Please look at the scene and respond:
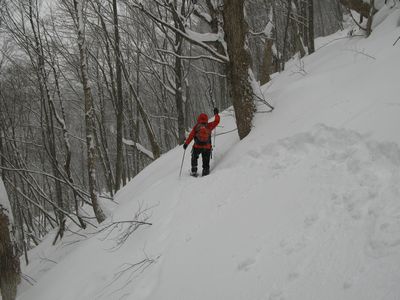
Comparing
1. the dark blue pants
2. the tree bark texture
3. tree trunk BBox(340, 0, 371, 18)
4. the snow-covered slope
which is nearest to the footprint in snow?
the snow-covered slope

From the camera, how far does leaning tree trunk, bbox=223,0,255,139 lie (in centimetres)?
550

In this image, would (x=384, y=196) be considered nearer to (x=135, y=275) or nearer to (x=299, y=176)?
(x=299, y=176)

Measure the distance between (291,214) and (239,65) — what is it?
3194 mm

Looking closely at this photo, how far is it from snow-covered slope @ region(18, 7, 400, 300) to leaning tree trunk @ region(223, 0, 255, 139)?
349 millimetres

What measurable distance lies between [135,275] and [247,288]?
161 cm

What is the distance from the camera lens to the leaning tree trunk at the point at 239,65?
18.0 ft

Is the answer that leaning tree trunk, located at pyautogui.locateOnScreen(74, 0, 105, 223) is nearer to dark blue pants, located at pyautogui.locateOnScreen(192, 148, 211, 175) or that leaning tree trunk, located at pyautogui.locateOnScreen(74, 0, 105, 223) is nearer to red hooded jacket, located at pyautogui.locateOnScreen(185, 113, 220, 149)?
red hooded jacket, located at pyautogui.locateOnScreen(185, 113, 220, 149)

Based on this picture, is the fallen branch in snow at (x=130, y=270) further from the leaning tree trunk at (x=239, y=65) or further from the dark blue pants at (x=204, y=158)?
the leaning tree trunk at (x=239, y=65)

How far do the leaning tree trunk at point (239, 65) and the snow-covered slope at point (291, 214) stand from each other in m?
0.35

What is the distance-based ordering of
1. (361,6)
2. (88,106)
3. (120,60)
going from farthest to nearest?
(120,60) → (88,106) → (361,6)

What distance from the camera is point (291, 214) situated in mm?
3348

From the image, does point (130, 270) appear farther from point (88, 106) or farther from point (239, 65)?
point (88, 106)

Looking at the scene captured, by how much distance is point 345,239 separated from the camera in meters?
2.75

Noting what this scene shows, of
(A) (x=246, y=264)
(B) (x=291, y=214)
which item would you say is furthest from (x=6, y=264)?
(B) (x=291, y=214)
